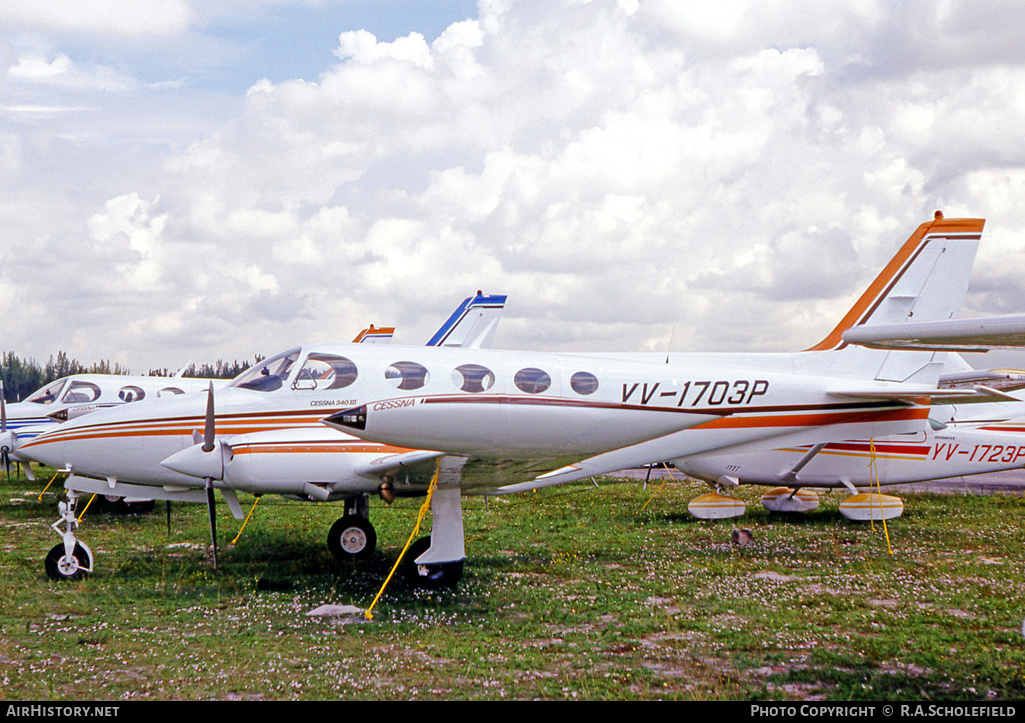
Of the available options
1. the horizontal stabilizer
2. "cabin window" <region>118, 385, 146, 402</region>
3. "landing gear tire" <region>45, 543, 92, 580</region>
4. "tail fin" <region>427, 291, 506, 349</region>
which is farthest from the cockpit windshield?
"tail fin" <region>427, 291, 506, 349</region>

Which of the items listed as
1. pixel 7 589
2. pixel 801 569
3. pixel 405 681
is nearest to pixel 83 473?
pixel 7 589

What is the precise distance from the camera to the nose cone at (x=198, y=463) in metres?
9.23

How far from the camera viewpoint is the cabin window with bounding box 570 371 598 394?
10.3 metres

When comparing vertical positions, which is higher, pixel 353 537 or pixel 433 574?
pixel 353 537

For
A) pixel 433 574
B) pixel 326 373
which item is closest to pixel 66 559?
pixel 326 373

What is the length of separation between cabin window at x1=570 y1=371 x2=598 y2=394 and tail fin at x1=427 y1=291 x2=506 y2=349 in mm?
17881

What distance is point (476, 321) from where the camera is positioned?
28484mm

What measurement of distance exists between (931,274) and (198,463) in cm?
1182

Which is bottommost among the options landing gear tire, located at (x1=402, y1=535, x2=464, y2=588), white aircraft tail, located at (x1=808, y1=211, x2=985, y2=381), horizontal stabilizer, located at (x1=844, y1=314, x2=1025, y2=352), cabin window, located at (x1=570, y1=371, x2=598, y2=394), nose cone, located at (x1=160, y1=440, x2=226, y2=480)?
landing gear tire, located at (x1=402, y1=535, x2=464, y2=588)

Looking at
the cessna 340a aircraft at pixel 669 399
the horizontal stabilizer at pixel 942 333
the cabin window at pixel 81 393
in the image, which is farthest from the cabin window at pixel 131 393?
the horizontal stabilizer at pixel 942 333

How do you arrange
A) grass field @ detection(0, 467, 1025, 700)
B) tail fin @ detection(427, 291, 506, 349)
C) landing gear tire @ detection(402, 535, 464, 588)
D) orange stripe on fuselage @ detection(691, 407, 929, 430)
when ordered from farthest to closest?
1. tail fin @ detection(427, 291, 506, 349)
2. orange stripe on fuselage @ detection(691, 407, 929, 430)
3. landing gear tire @ detection(402, 535, 464, 588)
4. grass field @ detection(0, 467, 1025, 700)

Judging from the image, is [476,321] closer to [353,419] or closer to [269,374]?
[269,374]

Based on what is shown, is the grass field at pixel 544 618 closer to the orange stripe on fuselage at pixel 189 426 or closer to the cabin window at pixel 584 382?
the orange stripe on fuselage at pixel 189 426

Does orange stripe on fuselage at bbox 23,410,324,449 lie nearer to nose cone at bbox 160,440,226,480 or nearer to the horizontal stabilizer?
nose cone at bbox 160,440,226,480
